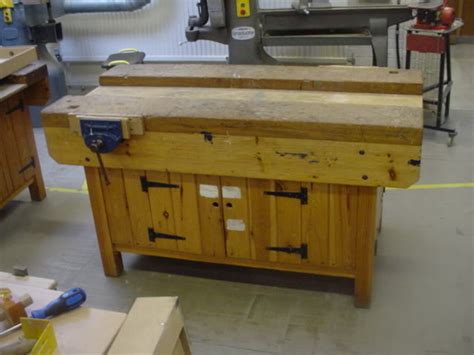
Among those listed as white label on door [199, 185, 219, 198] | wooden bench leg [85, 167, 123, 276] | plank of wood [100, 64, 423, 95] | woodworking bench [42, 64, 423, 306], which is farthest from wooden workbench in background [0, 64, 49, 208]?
white label on door [199, 185, 219, 198]

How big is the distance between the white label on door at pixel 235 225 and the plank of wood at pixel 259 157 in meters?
0.26

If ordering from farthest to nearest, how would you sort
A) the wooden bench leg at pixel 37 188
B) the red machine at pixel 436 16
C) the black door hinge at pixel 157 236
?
the red machine at pixel 436 16
the wooden bench leg at pixel 37 188
the black door hinge at pixel 157 236

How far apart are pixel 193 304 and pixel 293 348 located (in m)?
0.53

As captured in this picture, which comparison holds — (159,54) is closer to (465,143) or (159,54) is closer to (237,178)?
(465,143)

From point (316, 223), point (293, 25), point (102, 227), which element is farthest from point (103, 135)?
point (293, 25)

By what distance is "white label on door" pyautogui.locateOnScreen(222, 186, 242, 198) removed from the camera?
2.56 metres

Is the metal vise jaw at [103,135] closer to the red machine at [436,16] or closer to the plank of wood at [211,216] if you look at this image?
the plank of wood at [211,216]

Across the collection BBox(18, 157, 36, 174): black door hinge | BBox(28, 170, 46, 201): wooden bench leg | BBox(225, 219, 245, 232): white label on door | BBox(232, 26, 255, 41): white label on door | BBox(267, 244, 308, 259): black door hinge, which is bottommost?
BBox(28, 170, 46, 201): wooden bench leg

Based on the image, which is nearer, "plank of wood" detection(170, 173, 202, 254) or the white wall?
"plank of wood" detection(170, 173, 202, 254)

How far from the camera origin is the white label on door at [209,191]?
258 cm

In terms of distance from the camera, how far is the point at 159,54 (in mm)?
5871

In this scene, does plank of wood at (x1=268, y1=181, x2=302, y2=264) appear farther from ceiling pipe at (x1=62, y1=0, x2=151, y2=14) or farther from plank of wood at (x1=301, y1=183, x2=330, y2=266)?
ceiling pipe at (x1=62, y1=0, x2=151, y2=14)

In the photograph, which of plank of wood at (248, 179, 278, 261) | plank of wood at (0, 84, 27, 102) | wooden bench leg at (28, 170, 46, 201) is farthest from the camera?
wooden bench leg at (28, 170, 46, 201)

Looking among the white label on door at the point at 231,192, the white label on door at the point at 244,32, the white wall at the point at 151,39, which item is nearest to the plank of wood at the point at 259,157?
the white label on door at the point at 231,192
